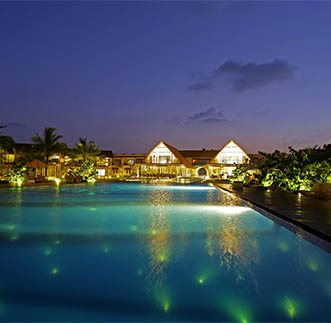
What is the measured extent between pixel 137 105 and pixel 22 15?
31.1 meters

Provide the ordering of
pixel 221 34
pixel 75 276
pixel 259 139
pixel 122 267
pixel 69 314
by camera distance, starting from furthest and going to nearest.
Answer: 1. pixel 259 139
2. pixel 221 34
3. pixel 122 267
4. pixel 75 276
5. pixel 69 314

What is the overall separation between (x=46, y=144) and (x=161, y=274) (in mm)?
29228

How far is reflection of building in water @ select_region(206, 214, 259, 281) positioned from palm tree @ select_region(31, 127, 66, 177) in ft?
87.5

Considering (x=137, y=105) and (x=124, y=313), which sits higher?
(x=137, y=105)

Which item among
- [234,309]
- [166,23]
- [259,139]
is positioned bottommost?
[234,309]

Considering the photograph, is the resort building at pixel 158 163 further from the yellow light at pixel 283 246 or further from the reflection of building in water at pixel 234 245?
the yellow light at pixel 283 246

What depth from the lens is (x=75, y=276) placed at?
3379 millimetres

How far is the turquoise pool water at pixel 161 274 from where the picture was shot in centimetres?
259

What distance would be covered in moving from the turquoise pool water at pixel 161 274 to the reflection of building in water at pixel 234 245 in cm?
1

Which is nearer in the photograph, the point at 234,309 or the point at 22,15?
the point at 234,309

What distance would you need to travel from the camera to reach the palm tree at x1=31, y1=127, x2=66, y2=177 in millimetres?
29859

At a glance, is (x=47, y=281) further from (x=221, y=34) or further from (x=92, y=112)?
(x=92, y=112)

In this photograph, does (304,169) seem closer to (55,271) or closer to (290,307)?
(290,307)

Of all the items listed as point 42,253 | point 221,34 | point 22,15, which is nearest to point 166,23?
point 221,34
